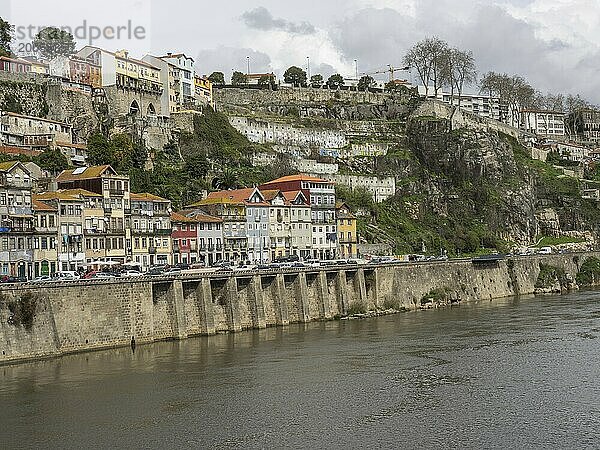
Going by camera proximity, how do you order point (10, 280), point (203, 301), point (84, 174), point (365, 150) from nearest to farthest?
point (10, 280) → point (203, 301) → point (84, 174) → point (365, 150)

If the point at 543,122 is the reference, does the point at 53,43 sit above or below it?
above

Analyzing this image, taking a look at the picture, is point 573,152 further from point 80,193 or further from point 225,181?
point 80,193

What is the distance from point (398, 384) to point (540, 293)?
53288 mm

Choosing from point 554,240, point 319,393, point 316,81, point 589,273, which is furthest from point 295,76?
point 319,393

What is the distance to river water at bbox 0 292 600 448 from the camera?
37406 mm

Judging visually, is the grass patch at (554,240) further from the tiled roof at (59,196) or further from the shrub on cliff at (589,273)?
the tiled roof at (59,196)

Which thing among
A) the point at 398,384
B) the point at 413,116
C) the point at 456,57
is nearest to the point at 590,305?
the point at 398,384

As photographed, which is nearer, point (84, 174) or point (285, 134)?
point (84, 174)

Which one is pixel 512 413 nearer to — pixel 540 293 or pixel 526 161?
pixel 540 293

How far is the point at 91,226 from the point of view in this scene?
6944 cm

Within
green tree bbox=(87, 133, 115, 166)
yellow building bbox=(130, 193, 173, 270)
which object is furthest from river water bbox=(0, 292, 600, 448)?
green tree bbox=(87, 133, 115, 166)

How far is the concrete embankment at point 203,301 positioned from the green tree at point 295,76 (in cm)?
5631

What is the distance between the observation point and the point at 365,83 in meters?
143

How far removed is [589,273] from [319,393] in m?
65.2
